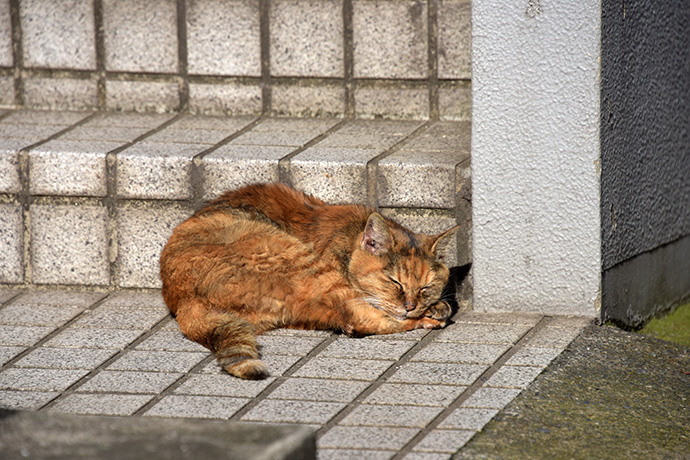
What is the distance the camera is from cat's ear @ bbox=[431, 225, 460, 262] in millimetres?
4188

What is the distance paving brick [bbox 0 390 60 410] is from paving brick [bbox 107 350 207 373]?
0.34 m

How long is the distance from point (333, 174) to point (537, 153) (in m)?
1.01

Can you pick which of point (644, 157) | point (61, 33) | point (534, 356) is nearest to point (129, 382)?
point (534, 356)

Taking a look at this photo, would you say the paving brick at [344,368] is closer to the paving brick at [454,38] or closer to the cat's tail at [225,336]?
the cat's tail at [225,336]

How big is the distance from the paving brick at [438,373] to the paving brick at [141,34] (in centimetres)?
243

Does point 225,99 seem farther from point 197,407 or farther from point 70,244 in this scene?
point 197,407

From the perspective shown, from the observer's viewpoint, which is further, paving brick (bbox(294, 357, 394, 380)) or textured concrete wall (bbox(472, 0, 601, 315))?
textured concrete wall (bbox(472, 0, 601, 315))

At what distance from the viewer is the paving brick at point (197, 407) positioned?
→ 10.8ft

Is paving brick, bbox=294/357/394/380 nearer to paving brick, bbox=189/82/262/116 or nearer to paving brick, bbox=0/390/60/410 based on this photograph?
paving brick, bbox=0/390/60/410

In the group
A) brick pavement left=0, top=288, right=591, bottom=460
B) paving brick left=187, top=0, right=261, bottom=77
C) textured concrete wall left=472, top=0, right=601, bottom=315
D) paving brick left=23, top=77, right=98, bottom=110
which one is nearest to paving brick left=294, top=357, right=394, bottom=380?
brick pavement left=0, top=288, right=591, bottom=460

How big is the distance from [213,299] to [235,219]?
42 centimetres

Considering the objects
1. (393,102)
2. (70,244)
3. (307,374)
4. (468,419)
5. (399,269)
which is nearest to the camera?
(468,419)

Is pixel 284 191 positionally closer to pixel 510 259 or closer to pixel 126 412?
pixel 510 259

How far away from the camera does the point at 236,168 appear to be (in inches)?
180
